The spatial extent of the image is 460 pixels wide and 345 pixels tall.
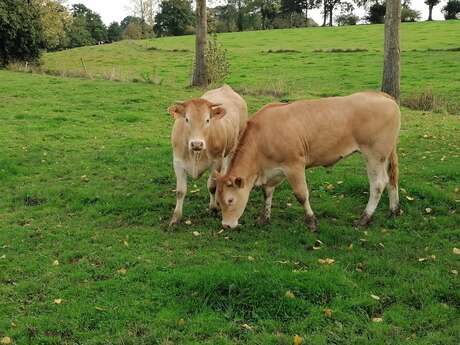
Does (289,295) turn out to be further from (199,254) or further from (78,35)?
(78,35)

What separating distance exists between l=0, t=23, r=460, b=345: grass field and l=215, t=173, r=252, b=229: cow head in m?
0.33

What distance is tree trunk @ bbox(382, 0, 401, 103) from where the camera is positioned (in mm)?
18578

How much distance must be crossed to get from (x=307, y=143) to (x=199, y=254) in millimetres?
2595

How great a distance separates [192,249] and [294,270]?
1.73m

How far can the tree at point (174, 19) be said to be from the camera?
89000 millimetres

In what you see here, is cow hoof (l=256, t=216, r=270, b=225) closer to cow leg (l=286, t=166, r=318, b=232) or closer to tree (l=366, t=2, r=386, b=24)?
cow leg (l=286, t=166, r=318, b=232)

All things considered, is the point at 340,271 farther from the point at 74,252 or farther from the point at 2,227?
the point at 2,227

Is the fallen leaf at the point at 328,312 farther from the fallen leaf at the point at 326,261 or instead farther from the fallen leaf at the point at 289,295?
the fallen leaf at the point at 326,261

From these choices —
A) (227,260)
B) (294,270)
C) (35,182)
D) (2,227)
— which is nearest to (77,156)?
(35,182)

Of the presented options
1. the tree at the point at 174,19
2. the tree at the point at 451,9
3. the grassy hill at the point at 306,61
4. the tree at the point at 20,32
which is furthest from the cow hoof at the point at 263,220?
the tree at the point at 451,9

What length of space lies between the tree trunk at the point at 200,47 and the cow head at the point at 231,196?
55.7 ft

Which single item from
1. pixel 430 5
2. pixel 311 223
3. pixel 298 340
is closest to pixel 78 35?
pixel 430 5

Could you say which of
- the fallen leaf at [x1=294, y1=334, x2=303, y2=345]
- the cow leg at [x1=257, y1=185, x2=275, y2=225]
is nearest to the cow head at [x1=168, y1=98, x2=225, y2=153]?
the cow leg at [x1=257, y1=185, x2=275, y2=225]

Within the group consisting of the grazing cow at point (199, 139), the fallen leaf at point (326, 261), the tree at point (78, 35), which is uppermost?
the tree at point (78, 35)
